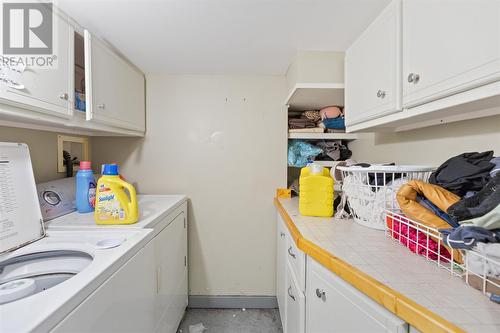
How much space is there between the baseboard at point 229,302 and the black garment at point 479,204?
1851mm

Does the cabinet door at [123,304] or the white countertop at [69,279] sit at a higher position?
the white countertop at [69,279]

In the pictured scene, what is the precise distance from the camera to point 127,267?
0.96 m

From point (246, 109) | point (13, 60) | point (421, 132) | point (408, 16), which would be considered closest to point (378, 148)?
point (421, 132)

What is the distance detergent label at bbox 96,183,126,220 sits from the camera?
1.21m

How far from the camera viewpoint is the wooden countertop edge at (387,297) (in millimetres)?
501

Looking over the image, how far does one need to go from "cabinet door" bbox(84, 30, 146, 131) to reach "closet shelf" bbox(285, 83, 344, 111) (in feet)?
4.27

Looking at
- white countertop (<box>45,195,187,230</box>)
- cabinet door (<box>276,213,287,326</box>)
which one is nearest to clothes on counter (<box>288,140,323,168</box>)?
cabinet door (<box>276,213,287,326</box>)

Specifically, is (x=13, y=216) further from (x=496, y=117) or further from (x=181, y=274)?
(x=496, y=117)

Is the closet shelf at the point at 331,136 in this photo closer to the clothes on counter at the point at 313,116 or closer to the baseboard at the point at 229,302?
the clothes on counter at the point at 313,116

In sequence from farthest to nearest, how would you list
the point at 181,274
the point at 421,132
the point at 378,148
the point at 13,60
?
the point at 181,274
the point at 378,148
the point at 421,132
the point at 13,60

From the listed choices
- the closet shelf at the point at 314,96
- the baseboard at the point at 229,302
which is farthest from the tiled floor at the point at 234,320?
the closet shelf at the point at 314,96

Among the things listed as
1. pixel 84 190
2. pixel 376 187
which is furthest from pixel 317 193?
pixel 84 190

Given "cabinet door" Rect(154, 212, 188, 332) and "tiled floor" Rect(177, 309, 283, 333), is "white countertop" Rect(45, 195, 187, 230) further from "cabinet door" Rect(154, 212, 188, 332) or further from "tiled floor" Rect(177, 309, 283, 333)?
"tiled floor" Rect(177, 309, 283, 333)

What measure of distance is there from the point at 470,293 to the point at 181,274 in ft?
6.09
